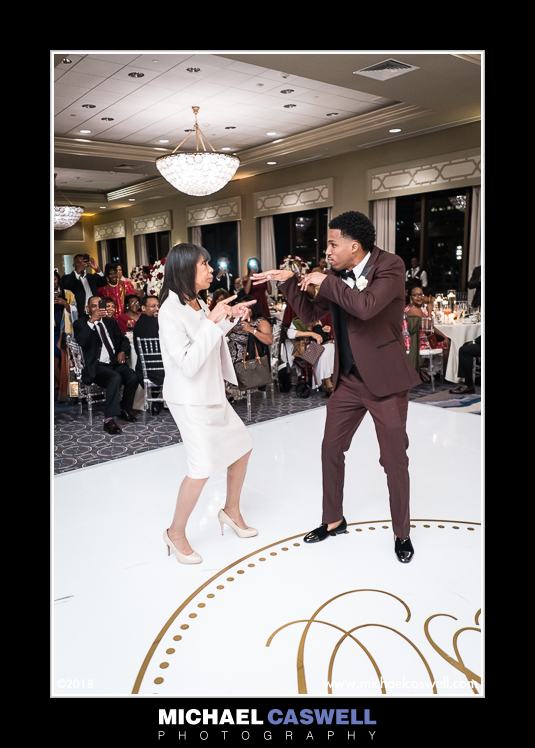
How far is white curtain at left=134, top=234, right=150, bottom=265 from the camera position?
16.7 metres

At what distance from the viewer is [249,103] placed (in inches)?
313

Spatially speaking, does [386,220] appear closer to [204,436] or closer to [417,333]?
[417,333]

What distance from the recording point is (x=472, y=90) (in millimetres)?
6887

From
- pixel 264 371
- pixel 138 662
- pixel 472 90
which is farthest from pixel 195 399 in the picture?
pixel 472 90

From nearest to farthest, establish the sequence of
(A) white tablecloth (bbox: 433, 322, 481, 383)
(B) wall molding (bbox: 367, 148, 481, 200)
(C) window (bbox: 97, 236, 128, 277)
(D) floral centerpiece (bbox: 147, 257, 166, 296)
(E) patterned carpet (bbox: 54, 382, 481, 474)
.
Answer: (E) patterned carpet (bbox: 54, 382, 481, 474) → (A) white tablecloth (bbox: 433, 322, 481, 383) → (D) floral centerpiece (bbox: 147, 257, 166, 296) → (B) wall molding (bbox: 367, 148, 481, 200) → (C) window (bbox: 97, 236, 128, 277)

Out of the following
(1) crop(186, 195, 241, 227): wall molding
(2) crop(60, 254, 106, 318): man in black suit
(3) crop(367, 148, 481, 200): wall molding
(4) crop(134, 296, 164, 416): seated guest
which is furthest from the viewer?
(1) crop(186, 195, 241, 227): wall molding

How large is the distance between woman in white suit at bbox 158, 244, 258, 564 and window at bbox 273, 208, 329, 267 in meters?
9.36

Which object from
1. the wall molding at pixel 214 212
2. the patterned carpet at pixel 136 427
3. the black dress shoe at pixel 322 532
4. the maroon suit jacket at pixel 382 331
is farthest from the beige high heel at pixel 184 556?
the wall molding at pixel 214 212

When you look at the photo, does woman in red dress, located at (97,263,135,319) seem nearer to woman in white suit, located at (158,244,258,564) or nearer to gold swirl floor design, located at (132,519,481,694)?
woman in white suit, located at (158,244,258,564)

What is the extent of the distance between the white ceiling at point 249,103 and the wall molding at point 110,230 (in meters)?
5.59

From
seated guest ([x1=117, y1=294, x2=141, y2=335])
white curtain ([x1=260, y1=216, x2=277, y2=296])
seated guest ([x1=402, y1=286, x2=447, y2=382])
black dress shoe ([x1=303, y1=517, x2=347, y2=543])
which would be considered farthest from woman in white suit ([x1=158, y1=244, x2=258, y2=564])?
white curtain ([x1=260, y1=216, x2=277, y2=296])

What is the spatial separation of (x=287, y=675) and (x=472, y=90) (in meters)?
7.02

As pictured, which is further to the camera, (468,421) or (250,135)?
(250,135)

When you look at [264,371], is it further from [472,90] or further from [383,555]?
[472,90]
